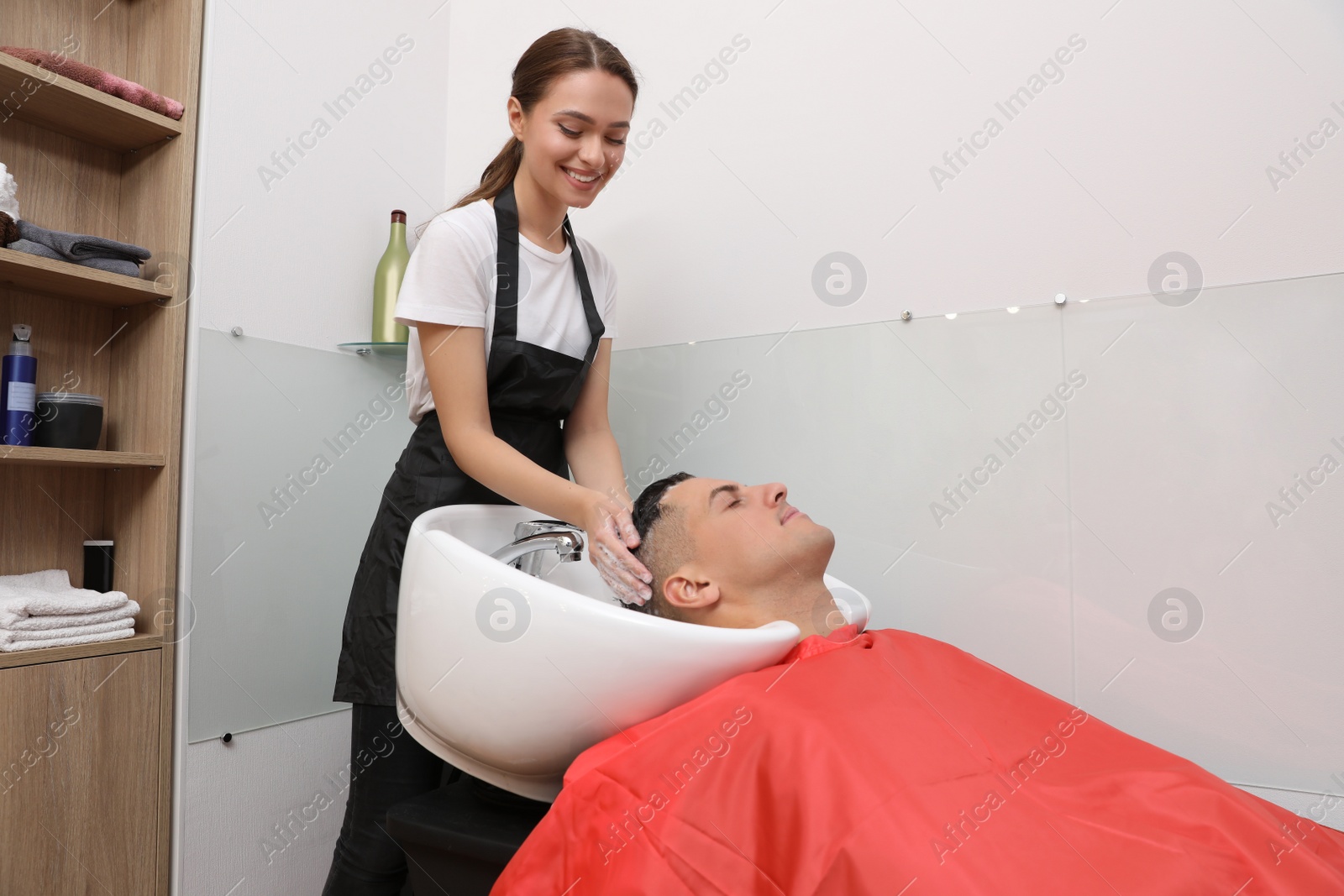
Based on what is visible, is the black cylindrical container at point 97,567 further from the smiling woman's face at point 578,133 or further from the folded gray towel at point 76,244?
the smiling woman's face at point 578,133

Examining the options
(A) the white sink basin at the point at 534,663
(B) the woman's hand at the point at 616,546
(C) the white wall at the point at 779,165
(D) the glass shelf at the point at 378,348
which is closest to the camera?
(A) the white sink basin at the point at 534,663

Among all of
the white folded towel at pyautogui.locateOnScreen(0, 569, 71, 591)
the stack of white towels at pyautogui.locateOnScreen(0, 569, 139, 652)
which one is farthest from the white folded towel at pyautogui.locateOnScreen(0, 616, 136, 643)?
the white folded towel at pyautogui.locateOnScreen(0, 569, 71, 591)

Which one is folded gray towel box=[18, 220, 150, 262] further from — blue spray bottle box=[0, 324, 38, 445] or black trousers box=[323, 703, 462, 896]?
black trousers box=[323, 703, 462, 896]

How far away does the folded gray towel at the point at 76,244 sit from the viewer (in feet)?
4.58

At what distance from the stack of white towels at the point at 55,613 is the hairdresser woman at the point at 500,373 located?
17.0 inches

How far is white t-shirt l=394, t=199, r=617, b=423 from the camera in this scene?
1.31m

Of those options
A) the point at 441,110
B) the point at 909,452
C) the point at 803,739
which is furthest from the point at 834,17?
the point at 803,739

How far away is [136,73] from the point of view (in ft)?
5.59

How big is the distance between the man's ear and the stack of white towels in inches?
39.9

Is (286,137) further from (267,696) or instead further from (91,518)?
(267,696)

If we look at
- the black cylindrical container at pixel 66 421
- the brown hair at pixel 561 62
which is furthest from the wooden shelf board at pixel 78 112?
the brown hair at pixel 561 62

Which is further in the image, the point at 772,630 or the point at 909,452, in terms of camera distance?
the point at 909,452

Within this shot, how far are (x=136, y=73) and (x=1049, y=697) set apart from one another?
1992 millimetres

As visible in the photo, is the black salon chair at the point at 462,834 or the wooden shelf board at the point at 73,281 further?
the wooden shelf board at the point at 73,281
